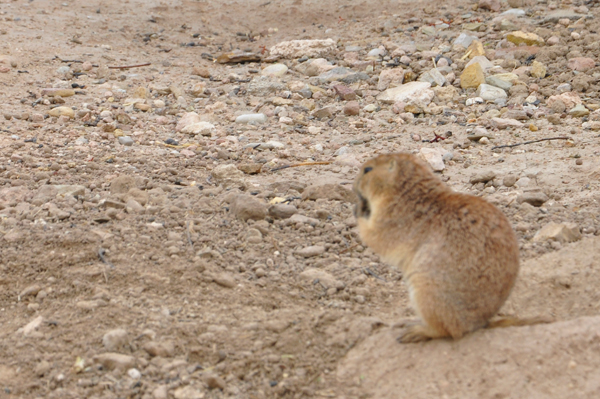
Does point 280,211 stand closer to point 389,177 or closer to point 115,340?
point 389,177

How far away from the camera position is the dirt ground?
3158 millimetres

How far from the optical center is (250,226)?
4.60 m

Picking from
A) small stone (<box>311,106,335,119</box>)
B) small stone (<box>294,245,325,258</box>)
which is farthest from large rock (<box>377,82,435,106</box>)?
small stone (<box>294,245,325,258</box>)

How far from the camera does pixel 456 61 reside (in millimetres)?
8297

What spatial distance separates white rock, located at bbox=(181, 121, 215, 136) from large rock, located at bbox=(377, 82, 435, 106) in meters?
2.08

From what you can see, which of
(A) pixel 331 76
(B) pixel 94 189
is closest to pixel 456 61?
(A) pixel 331 76

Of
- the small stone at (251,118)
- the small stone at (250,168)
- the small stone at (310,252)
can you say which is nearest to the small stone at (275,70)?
the small stone at (251,118)

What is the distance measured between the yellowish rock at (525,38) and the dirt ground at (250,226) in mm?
196

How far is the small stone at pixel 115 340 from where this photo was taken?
133 inches

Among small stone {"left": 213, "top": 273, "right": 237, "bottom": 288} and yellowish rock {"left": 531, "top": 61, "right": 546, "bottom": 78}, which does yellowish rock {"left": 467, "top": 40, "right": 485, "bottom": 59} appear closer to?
yellowish rock {"left": 531, "top": 61, "right": 546, "bottom": 78}

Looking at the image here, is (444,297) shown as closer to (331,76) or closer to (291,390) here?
(291,390)

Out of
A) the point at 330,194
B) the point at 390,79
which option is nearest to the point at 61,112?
the point at 330,194

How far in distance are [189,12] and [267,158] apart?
5.74 metres

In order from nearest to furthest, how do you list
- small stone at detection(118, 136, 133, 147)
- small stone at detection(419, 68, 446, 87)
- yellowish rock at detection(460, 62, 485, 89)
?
small stone at detection(118, 136, 133, 147)
yellowish rock at detection(460, 62, 485, 89)
small stone at detection(419, 68, 446, 87)
